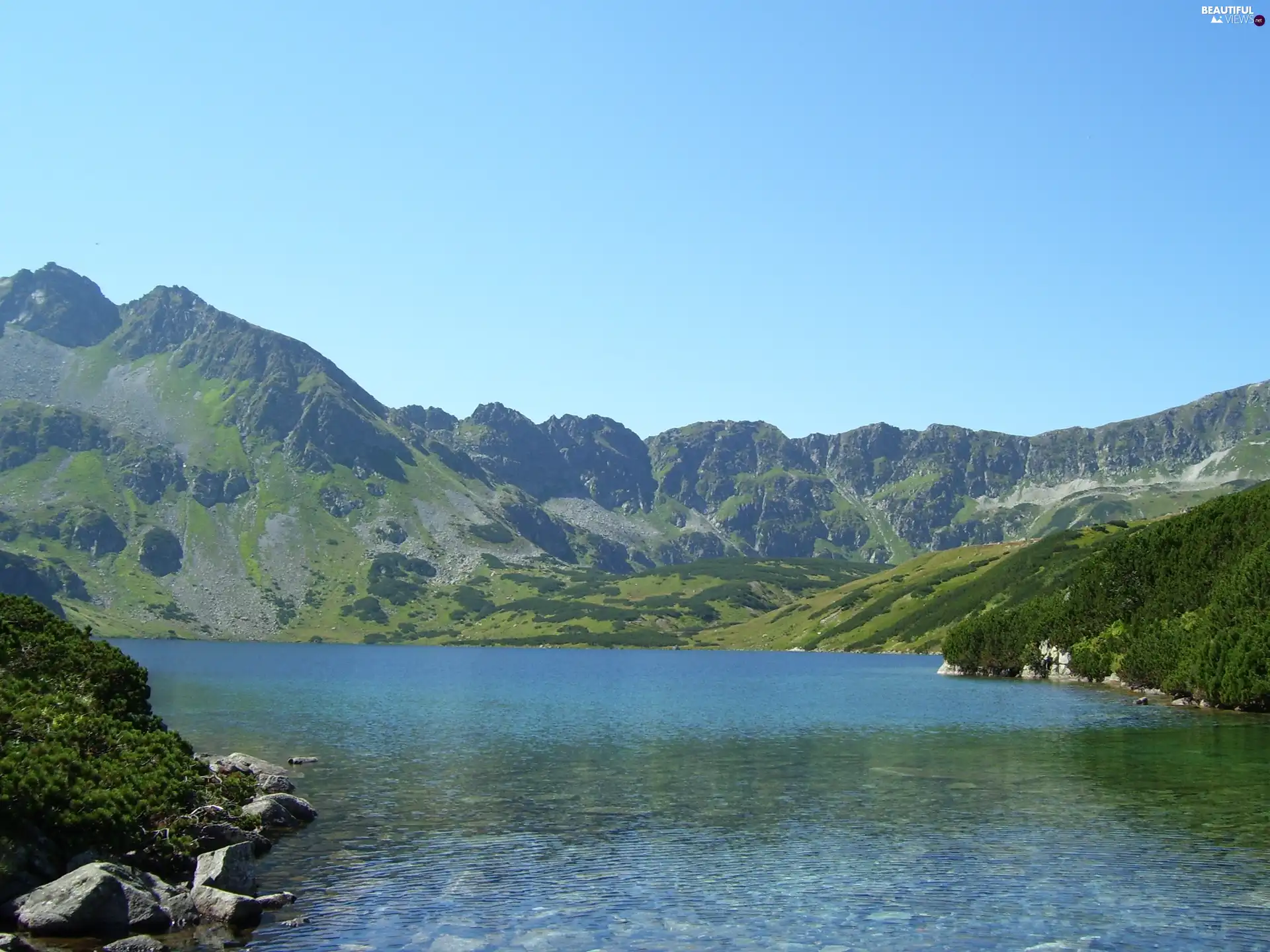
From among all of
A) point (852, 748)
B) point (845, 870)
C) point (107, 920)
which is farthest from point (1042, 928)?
point (852, 748)

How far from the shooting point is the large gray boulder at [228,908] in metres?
39.7

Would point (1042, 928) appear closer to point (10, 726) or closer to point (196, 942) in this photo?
point (196, 942)

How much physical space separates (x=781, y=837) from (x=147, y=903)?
31.0 metres

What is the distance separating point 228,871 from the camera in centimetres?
4350

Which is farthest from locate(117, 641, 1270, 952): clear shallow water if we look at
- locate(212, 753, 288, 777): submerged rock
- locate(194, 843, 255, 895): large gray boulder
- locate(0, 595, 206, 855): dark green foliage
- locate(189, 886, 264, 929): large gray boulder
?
locate(0, 595, 206, 855): dark green foliage

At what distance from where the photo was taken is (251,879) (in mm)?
44375

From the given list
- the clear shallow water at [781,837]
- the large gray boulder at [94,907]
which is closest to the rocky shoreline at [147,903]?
the large gray boulder at [94,907]

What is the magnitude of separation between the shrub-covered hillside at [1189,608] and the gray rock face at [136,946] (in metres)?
118

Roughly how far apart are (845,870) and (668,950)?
1454 cm

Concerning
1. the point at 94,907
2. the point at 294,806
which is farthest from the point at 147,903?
the point at 294,806

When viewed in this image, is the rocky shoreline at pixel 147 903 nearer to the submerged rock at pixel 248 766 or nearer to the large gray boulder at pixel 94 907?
the large gray boulder at pixel 94 907

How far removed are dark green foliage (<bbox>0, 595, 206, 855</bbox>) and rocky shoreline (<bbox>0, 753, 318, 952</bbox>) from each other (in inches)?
64.3

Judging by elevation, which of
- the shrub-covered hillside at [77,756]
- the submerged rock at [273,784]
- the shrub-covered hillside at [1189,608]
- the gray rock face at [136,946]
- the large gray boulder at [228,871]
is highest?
the shrub-covered hillside at [1189,608]

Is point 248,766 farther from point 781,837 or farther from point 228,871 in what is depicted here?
point 781,837
